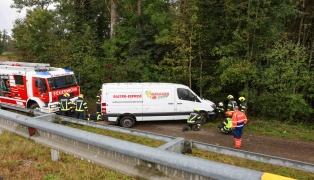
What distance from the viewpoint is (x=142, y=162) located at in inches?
107

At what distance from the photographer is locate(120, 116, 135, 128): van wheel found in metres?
12.5

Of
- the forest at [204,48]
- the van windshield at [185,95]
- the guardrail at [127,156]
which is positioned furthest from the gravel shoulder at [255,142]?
the guardrail at [127,156]

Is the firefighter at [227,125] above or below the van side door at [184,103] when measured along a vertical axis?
below

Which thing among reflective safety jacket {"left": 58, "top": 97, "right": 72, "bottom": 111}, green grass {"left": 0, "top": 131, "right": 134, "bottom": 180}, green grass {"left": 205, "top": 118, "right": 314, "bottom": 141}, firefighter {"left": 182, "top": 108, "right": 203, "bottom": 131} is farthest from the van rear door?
green grass {"left": 0, "top": 131, "right": 134, "bottom": 180}

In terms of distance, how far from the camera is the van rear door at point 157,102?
12.5 meters

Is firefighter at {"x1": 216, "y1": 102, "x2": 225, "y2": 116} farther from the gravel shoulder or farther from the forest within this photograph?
the gravel shoulder

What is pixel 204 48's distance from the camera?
1591 cm

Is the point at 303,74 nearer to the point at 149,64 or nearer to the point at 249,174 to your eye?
the point at 149,64

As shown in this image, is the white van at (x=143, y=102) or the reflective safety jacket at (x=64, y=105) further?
the white van at (x=143, y=102)

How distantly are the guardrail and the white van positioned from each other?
8315 millimetres

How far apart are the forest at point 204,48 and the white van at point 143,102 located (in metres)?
2.90

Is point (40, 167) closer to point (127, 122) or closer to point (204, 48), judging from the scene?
point (127, 122)

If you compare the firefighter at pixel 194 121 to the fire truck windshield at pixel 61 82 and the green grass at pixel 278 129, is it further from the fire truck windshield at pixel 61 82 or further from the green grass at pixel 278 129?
the fire truck windshield at pixel 61 82

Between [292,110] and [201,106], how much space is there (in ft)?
14.9
